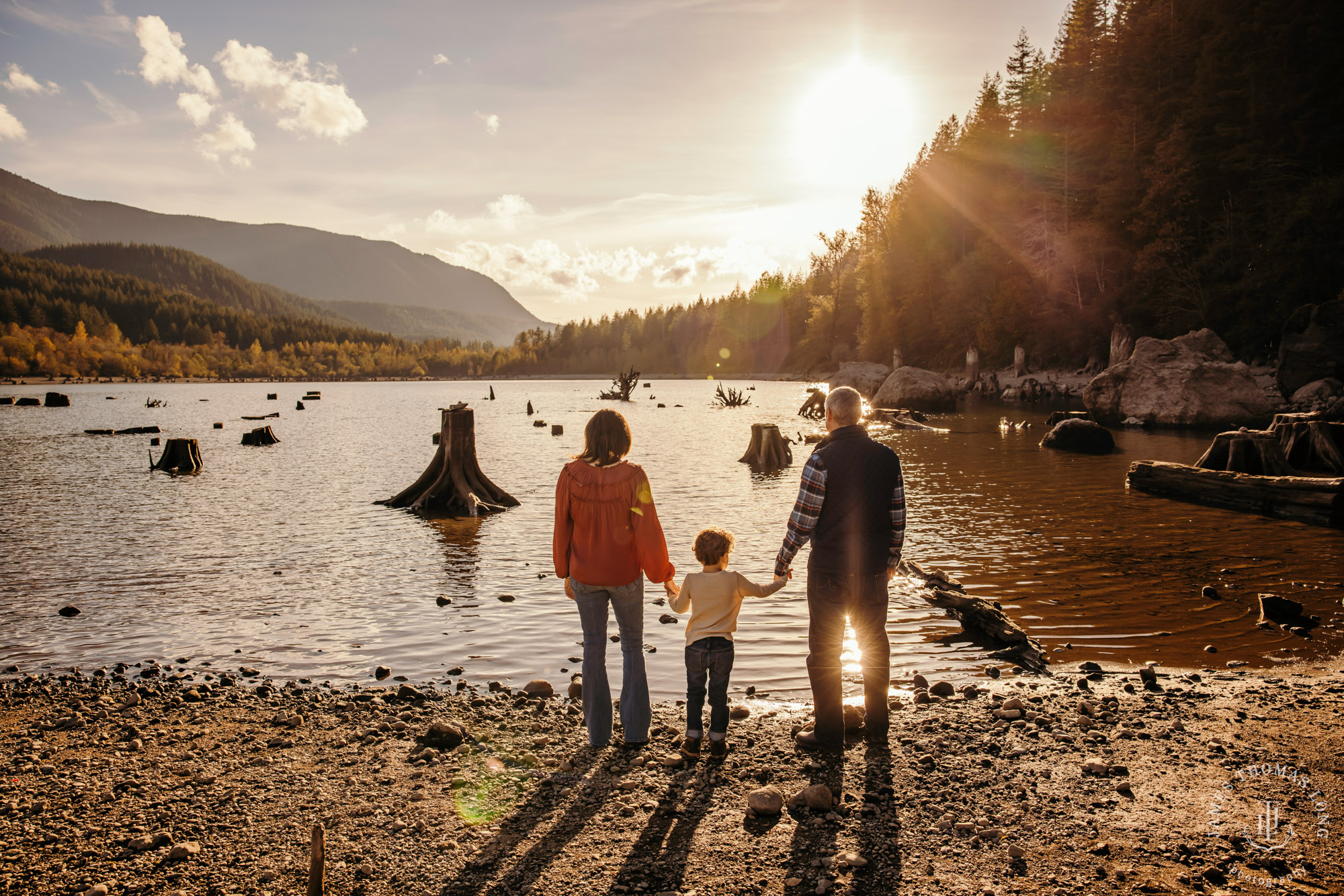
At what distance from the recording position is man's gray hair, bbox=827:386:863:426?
5.65 meters

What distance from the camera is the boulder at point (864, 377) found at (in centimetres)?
6478

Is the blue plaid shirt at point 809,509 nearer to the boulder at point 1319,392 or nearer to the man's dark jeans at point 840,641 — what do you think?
the man's dark jeans at point 840,641

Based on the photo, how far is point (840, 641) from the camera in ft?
19.0

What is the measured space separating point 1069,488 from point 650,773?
1766cm

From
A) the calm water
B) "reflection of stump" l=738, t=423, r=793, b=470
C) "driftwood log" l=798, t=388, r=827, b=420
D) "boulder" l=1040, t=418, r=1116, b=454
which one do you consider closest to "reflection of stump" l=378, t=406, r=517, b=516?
the calm water

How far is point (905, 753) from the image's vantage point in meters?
5.46

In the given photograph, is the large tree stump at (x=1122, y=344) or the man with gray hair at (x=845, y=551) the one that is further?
the large tree stump at (x=1122, y=344)

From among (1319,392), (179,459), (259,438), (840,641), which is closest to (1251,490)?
(840,641)

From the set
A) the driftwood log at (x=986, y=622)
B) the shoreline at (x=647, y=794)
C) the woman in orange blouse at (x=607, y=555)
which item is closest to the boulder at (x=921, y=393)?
the driftwood log at (x=986, y=622)

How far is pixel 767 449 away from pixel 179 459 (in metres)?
21.1

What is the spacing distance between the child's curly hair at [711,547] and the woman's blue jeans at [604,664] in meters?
0.55

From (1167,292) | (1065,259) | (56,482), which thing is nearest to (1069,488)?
(56,482)

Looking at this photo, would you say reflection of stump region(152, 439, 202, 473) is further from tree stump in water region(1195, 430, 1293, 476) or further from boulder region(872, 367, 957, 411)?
boulder region(872, 367, 957, 411)

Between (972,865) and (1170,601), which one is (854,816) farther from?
(1170,601)
